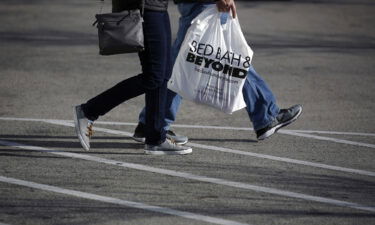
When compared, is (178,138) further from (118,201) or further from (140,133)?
(118,201)

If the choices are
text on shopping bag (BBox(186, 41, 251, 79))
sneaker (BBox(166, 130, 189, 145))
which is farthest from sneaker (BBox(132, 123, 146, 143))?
text on shopping bag (BBox(186, 41, 251, 79))

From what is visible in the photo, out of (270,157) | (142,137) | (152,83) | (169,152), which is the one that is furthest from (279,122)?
(152,83)

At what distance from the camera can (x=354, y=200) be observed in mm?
5840

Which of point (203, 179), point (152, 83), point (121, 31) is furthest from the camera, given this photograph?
point (152, 83)

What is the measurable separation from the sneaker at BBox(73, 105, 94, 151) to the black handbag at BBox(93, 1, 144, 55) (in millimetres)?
738

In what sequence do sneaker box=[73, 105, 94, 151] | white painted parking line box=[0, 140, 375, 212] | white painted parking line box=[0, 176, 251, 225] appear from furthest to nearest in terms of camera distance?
sneaker box=[73, 105, 94, 151] → white painted parking line box=[0, 140, 375, 212] → white painted parking line box=[0, 176, 251, 225]

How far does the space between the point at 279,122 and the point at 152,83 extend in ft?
4.32

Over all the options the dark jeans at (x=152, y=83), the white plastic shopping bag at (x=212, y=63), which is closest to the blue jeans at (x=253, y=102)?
the white plastic shopping bag at (x=212, y=63)

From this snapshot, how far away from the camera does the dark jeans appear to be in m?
6.73

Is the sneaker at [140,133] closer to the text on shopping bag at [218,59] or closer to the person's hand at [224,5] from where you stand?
the text on shopping bag at [218,59]

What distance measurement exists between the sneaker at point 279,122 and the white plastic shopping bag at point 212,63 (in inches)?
16.3

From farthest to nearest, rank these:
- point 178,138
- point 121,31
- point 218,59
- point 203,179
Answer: point 178,138
point 218,59
point 121,31
point 203,179

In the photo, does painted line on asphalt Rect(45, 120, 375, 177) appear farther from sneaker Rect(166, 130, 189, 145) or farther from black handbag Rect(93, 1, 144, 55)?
black handbag Rect(93, 1, 144, 55)

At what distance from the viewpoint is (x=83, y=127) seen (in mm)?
7070
